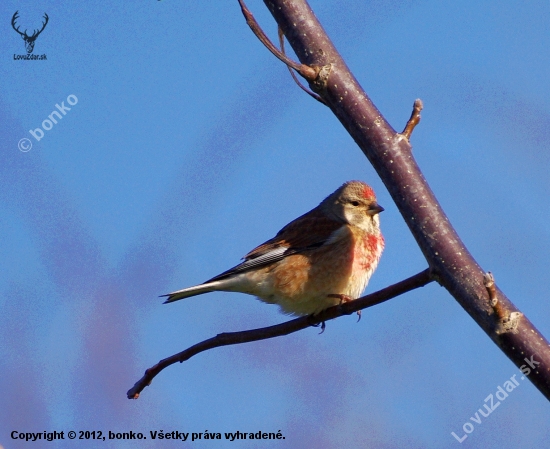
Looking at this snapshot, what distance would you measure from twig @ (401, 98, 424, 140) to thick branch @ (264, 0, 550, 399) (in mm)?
57

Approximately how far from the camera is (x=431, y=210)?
2.05 meters

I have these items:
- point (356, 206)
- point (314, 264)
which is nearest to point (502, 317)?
point (314, 264)

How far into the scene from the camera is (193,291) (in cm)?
394

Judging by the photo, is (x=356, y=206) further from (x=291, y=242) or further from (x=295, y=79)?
(x=295, y=79)

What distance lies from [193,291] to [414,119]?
6.64 ft

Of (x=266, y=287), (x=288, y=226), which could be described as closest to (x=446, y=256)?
(x=266, y=287)

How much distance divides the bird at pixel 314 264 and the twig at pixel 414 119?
1.90 metres

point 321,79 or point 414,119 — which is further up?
point 321,79

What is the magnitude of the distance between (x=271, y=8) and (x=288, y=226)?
2920 millimetres

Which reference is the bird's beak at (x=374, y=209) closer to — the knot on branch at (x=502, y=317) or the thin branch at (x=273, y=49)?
the thin branch at (x=273, y=49)

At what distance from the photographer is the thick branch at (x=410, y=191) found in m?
1.84

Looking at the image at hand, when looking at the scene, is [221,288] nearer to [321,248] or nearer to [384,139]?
[321,248]

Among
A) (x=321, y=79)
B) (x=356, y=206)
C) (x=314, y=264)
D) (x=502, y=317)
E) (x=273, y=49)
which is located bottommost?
(x=502, y=317)

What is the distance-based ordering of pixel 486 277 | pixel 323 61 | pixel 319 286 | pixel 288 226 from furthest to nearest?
1. pixel 288 226
2. pixel 319 286
3. pixel 323 61
4. pixel 486 277
